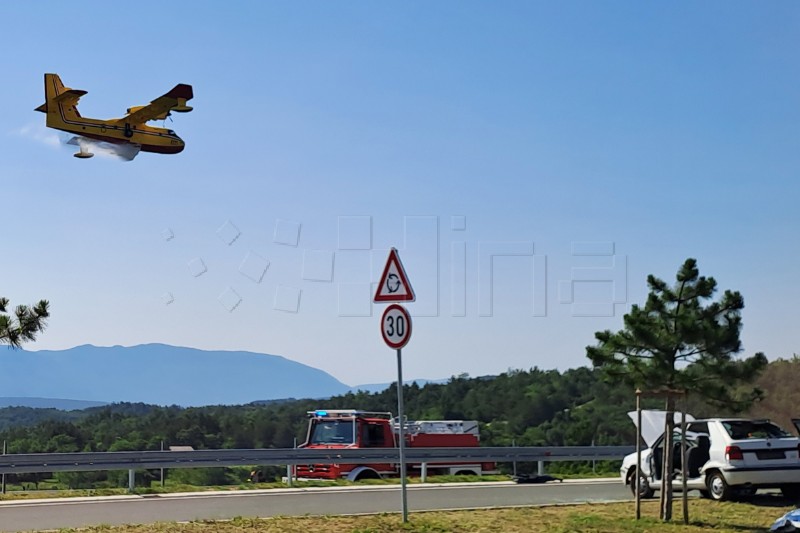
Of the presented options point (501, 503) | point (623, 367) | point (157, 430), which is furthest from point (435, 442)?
point (157, 430)

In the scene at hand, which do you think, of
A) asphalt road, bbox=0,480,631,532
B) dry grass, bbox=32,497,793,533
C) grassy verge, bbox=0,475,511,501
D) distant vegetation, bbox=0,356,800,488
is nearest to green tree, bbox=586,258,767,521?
dry grass, bbox=32,497,793,533

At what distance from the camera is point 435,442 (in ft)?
96.5

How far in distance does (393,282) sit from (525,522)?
12.9ft

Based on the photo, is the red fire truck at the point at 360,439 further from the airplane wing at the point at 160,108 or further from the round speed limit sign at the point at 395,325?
the round speed limit sign at the point at 395,325

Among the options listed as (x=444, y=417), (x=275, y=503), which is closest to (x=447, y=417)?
(x=444, y=417)

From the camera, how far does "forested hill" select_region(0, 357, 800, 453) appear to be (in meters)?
48.8

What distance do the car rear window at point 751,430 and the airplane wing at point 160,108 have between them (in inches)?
497

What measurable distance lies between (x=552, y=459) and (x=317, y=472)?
6.54m

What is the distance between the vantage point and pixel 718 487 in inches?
674

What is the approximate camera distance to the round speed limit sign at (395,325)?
43.3 feet

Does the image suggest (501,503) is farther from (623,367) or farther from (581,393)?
(581,393)

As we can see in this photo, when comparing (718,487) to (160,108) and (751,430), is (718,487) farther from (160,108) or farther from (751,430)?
(160,108)

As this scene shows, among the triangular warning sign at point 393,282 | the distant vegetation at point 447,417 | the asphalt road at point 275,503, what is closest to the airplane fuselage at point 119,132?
the asphalt road at point 275,503

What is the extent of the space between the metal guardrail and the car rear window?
949 centimetres
